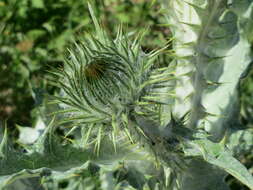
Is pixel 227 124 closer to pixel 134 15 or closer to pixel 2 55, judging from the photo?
pixel 134 15

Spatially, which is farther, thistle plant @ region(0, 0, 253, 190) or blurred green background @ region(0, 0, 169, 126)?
blurred green background @ region(0, 0, 169, 126)

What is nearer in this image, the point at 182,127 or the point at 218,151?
the point at 218,151

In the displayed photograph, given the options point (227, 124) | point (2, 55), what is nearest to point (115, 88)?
point (227, 124)

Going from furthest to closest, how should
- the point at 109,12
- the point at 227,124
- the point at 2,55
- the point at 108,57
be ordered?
the point at 109,12
the point at 2,55
the point at 227,124
the point at 108,57

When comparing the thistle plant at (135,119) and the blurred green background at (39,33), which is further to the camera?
the blurred green background at (39,33)

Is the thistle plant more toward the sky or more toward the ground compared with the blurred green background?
more toward the ground

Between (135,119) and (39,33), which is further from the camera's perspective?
(39,33)

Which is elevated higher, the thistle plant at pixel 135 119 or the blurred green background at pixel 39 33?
the blurred green background at pixel 39 33

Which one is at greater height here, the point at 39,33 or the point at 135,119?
the point at 39,33
